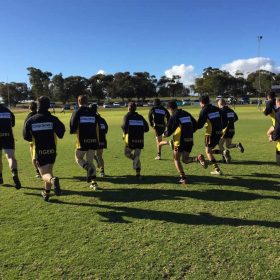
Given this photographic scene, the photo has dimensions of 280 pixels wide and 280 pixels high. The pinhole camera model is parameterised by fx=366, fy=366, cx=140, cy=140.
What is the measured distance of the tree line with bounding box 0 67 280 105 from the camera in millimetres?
121062

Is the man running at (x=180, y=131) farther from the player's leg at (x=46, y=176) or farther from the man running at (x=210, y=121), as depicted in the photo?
the player's leg at (x=46, y=176)

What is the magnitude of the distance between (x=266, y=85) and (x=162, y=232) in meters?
116

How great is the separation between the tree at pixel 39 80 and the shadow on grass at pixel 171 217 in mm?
124073

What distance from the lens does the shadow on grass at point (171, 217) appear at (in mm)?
5834

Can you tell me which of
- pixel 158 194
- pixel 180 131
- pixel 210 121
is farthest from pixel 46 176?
pixel 210 121

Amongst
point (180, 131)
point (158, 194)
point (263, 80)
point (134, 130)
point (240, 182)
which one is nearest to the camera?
point (158, 194)

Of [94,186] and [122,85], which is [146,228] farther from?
[122,85]

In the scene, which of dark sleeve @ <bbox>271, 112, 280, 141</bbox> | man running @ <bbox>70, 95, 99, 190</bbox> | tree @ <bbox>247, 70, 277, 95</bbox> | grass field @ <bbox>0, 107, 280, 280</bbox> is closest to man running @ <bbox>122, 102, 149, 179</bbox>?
grass field @ <bbox>0, 107, 280, 280</bbox>

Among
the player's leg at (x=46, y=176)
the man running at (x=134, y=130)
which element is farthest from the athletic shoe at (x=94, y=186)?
the man running at (x=134, y=130)

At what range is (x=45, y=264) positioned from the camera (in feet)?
15.1

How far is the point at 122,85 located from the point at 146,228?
119m

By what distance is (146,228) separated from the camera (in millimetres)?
5766

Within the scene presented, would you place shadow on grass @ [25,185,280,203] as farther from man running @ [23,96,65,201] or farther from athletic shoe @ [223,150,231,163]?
athletic shoe @ [223,150,231,163]

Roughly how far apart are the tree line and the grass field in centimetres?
11253
